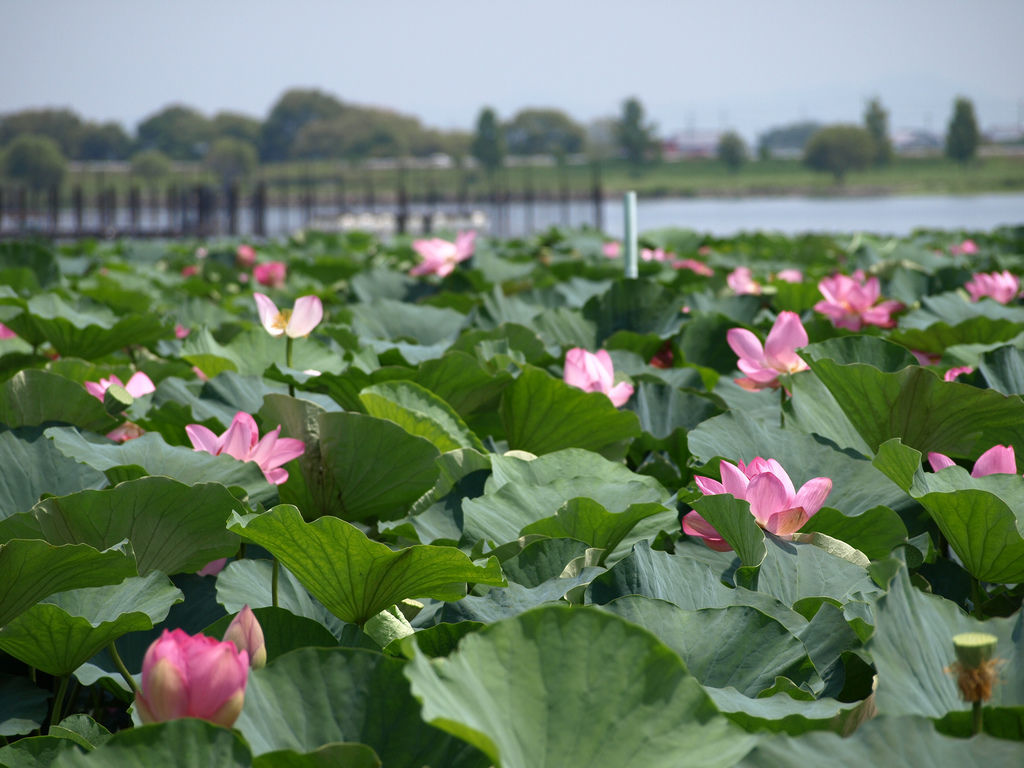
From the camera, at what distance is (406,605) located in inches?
38.0

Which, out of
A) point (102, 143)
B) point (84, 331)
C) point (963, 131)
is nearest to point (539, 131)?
point (102, 143)

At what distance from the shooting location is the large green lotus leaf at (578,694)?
55 cm

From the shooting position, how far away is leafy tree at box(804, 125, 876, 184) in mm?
86000

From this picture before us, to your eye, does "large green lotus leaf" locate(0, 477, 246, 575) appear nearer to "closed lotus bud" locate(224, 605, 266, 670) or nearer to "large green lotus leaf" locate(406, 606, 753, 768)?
"closed lotus bud" locate(224, 605, 266, 670)

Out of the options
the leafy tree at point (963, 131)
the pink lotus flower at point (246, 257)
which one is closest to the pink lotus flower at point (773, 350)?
the pink lotus flower at point (246, 257)

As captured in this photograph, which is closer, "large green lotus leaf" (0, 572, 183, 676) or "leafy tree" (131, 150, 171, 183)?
"large green lotus leaf" (0, 572, 183, 676)

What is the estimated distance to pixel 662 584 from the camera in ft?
2.81

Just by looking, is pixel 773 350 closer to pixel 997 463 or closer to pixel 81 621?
pixel 997 463

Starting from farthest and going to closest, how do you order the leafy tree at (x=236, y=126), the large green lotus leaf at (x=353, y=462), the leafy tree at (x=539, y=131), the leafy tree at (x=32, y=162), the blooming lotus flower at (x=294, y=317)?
the leafy tree at (x=539, y=131) → the leafy tree at (x=236, y=126) → the leafy tree at (x=32, y=162) → the blooming lotus flower at (x=294, y=317) → the large green lotus leaf at (x=353, y=462)

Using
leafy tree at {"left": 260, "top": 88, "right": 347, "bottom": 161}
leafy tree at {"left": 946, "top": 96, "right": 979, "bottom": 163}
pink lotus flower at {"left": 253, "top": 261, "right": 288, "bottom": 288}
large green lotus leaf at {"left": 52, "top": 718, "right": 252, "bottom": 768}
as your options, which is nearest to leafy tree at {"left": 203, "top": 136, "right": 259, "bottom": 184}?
leafy tree at {"left": 260, "top": 88, "right": 347, "bottom": 161}

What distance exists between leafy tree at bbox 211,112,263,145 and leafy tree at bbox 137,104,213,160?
1.15m

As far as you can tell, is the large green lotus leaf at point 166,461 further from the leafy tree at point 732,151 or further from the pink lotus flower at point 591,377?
the leafy tree at point 732,151

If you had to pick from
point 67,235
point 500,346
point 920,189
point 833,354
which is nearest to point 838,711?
point 833,354

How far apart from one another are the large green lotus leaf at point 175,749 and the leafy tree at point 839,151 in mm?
90397
